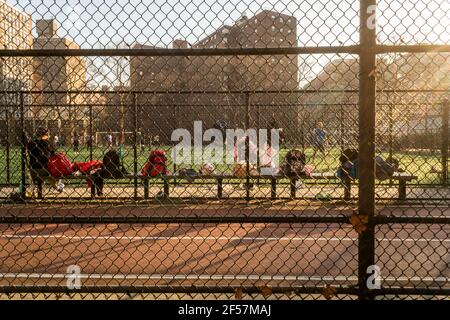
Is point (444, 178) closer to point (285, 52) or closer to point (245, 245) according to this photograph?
point (245, 245)

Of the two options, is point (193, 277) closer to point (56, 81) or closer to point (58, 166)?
point (56, 81)

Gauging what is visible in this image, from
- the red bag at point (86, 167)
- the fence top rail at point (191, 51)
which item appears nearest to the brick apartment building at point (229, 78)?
the fence top rail at point (191, 51)

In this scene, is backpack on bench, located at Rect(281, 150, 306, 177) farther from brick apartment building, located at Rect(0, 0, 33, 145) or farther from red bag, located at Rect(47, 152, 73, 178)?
brick apartment building, located at Rect(0, 0, 33, 145)

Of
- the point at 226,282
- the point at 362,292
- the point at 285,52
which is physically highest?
the point at 285,52

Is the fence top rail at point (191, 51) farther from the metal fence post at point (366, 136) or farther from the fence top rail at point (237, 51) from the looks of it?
the metal fence post at point (366, 136)

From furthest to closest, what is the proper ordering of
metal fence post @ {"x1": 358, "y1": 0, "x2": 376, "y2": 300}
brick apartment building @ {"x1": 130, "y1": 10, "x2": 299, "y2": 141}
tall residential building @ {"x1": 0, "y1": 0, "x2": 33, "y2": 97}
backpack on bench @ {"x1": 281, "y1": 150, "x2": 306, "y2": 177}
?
backpack on bench @ {"x1": 281, "y1": 150, "x2": 306, "y2": 177} → brick apartment building @ {"x1": 130, "y1": 10, "x2": 299, "y2": 141} → tall residential building @ {"x1": 0, "y1": 0, "x2": 33, "y2": 97} → metal fence post @ {"x1": 358, "y1": 0, "x2": 376, "y2": 300}

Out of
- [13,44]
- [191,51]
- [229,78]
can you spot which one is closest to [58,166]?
[13,44]

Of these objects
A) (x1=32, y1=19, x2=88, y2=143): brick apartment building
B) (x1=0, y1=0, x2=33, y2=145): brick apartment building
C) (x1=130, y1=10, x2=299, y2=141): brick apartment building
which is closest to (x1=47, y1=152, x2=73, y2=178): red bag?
(x1=32, y1=19, x2=88, y2=143): brick apartment building

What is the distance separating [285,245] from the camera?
21.4ft

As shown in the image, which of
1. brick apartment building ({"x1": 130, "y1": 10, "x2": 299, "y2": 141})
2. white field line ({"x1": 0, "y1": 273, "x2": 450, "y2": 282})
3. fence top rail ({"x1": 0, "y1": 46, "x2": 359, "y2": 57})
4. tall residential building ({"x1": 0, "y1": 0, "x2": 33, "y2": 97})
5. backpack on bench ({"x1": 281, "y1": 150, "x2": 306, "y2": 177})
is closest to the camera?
fence top rail ({"x1": 0, "y1": 46, "x2": 359, "y2": 57})

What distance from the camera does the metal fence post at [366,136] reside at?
3246 millimetres

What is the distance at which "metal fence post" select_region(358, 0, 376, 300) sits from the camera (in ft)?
10.6
